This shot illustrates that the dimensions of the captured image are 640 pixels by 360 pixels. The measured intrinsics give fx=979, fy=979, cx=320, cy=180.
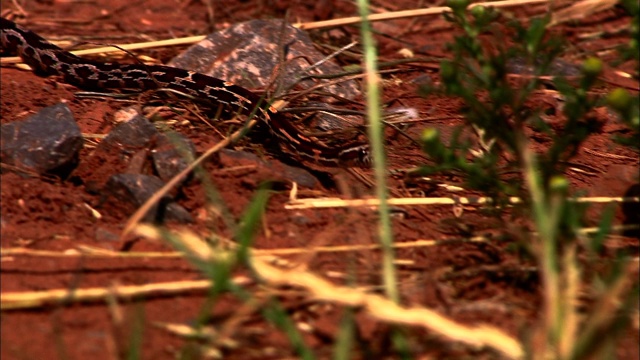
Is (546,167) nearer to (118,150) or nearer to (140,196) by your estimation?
(140,196)

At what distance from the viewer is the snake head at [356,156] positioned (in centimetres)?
439

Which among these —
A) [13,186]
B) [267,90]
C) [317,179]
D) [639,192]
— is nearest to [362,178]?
[317,179]

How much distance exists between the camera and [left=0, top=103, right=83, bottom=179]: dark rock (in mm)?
3859

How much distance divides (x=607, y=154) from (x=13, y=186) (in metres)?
2.96

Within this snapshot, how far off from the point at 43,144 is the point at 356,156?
136 cm

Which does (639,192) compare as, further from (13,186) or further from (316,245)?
(13,186)

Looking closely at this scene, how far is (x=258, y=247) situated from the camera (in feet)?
11.3

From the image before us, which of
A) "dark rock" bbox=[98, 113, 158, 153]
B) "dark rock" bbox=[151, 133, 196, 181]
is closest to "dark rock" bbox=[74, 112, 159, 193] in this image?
"dark rock" bbox=[98, 113, 158, 153]

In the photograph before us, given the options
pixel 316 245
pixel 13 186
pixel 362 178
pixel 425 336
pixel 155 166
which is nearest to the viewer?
pixel 425 336

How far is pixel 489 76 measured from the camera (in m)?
3.16

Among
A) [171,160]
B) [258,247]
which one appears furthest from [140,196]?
[258,247]

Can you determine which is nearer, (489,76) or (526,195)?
(489,76)

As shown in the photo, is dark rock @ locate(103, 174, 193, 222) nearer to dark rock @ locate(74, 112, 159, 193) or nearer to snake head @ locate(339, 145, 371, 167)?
dark rock @ locate(74, 112, 159, 193)

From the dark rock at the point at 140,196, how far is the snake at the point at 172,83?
731mm
